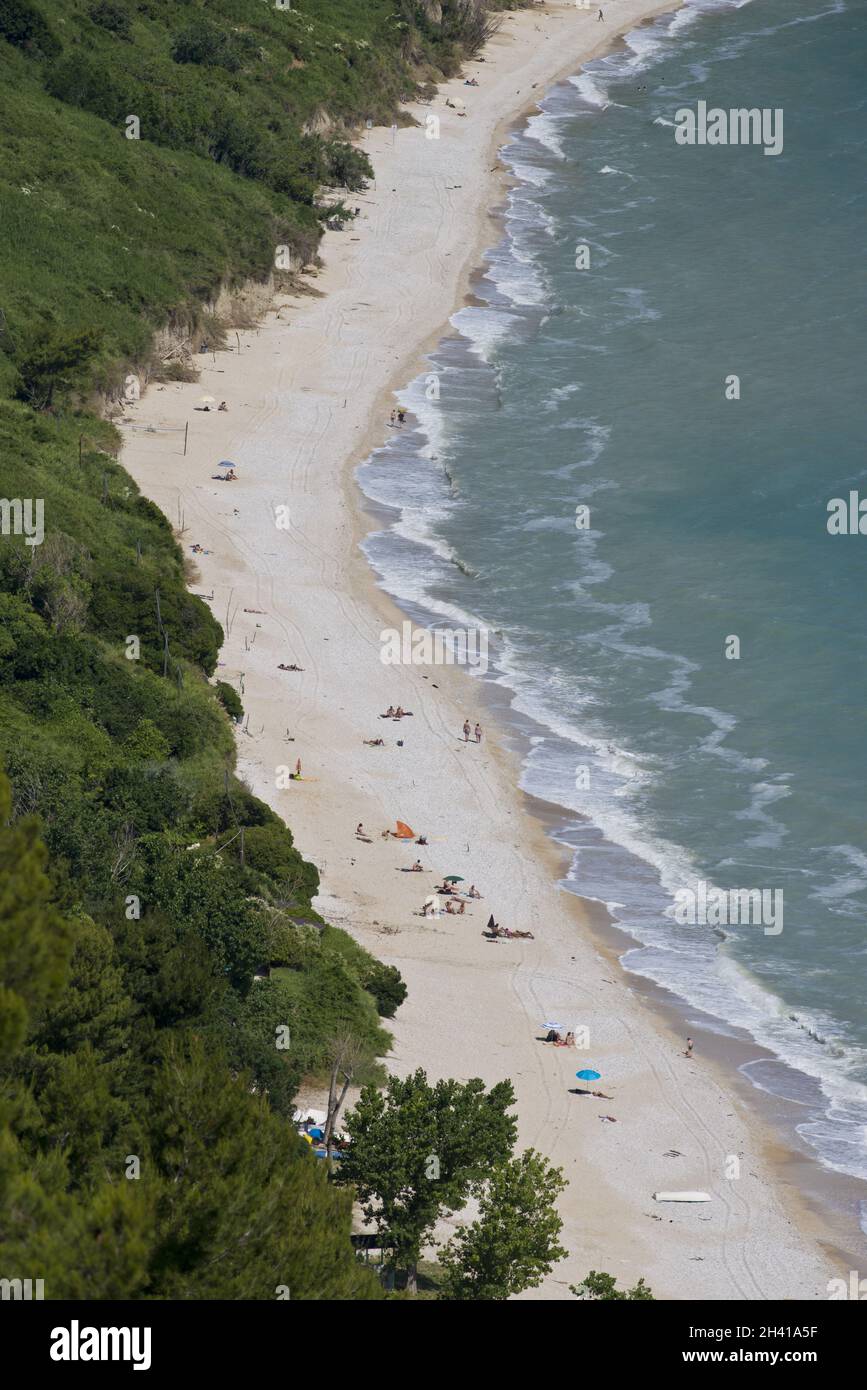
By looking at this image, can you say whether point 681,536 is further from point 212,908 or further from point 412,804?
point 212,908

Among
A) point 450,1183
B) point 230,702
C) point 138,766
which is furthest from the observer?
point 230,702

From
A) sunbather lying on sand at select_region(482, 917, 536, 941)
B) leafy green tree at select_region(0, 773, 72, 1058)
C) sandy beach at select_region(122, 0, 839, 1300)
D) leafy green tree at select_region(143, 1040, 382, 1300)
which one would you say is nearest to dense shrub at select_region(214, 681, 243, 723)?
sandy beach at select_region(122, 0, 839, 1300)

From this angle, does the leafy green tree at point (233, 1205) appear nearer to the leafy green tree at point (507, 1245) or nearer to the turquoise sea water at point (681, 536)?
the leafy green tree at point (507, 1245)

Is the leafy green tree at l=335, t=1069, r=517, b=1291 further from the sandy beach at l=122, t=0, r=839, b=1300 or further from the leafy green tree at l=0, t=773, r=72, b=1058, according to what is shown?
the leafy green tree at l=0, t=773, r=72, b=1058

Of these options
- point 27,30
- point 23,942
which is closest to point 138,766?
point 23,942

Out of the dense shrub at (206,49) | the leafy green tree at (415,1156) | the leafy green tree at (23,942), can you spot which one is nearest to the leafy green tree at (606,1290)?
the leafy green tree at (415,1156)

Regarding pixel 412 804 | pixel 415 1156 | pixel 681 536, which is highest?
pixel 681 536
